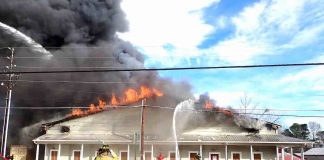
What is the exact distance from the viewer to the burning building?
27531 millimetres

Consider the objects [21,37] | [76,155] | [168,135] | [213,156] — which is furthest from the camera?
[21,37]

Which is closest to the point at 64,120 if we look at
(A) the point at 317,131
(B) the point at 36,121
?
(B) the point at 36,121

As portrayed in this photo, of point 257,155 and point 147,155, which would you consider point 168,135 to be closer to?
point 147,155

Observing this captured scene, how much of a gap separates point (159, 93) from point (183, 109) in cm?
393

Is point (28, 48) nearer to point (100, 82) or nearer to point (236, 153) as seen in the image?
point (100, 82)

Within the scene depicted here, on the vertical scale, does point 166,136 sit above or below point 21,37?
below

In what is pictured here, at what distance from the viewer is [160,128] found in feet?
96.9

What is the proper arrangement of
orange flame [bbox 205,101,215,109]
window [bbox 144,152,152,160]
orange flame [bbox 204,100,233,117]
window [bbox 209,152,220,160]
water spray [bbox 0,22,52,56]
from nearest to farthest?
window [bbox 209,152,220,160]
orange flame [bbox 204,100,233,117]
window [bbox 144,152,152,160]
orange flame [bbox 205,101,215,109]
water spray [bbox 0,22,52,56]

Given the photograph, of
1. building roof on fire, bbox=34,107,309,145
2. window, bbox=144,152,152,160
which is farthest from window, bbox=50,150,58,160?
window, bbox=144,152,152,160

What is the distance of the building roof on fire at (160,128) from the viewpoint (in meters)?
27.8

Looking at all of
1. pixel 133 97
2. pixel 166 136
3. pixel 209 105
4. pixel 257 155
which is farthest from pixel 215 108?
pixel 133 97

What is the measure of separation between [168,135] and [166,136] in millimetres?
197

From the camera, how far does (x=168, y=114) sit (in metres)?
30.2

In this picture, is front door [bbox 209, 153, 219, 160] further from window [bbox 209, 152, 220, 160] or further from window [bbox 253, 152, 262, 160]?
window [bbox 253, 152, 262, 160]
